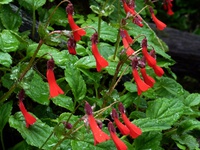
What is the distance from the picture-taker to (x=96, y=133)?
5.94 feet

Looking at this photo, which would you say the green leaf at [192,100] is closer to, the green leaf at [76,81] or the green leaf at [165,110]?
the green leaf at [165,110]

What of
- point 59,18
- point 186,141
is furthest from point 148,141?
point 59,18

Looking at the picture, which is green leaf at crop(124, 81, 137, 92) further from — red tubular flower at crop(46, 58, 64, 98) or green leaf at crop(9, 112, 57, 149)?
red tubular flower at crop(46, 58, 64, 98)

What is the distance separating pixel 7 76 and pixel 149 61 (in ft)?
2.39

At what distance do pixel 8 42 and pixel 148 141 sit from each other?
2.86 ft

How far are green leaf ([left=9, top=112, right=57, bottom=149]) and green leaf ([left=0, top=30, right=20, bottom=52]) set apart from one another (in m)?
0.37

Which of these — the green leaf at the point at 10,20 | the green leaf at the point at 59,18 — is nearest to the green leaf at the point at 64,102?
the green leaf at the point at 10,20

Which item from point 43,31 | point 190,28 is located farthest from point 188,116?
point 190,28

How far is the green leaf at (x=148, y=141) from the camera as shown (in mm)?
2414

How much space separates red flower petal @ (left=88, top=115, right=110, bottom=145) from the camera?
70.1 inches

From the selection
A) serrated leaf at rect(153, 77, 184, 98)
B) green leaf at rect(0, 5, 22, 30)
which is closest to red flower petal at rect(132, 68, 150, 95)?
serrated leaf at rect(153, 77, 184, 98)

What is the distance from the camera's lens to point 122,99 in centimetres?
270

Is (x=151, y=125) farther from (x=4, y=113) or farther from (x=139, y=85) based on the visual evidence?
(x=4, y=113)

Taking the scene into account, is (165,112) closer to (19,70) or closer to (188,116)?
(188,116)
